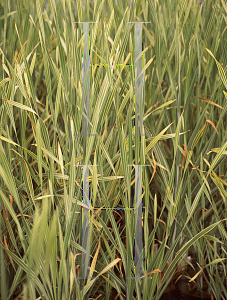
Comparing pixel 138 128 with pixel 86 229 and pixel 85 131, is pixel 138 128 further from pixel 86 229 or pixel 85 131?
pixel 86 229

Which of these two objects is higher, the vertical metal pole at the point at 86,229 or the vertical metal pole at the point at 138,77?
the vertical metal pole at the point at 138,77

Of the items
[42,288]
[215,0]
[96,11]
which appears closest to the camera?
[42,288]

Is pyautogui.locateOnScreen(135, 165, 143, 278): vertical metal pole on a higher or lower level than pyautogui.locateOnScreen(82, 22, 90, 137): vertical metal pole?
lower

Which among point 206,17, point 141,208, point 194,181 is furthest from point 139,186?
point 206,17

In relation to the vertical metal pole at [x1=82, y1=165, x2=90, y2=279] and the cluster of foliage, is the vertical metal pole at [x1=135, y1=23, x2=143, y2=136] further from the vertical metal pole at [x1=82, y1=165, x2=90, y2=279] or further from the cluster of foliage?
the vertical metal pole at [x1=82, y1=165, x2=90, y2=279]

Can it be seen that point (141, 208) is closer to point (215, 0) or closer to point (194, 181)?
point (194, 181)

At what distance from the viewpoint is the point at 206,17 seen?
35.8 inches

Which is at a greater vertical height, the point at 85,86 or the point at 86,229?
the point at 85,86

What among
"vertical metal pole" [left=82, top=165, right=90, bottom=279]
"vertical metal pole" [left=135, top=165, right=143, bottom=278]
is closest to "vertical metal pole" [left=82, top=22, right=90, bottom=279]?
"vertical metal pole" [left=82, top=165, right=90, bottom=279]

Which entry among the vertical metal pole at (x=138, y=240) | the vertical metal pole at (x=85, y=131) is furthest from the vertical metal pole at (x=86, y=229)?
the vertical metal pole at (x=138, y=240)

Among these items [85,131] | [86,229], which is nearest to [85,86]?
[85,131]

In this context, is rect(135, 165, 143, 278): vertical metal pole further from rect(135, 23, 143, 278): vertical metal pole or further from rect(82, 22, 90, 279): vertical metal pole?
rect(82, 22, 90, 279): vertical metal pole

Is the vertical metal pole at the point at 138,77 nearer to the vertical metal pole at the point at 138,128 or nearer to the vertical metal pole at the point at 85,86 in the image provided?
the vertical metal pole at the point at 138,128

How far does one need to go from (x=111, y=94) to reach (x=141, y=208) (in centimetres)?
27
